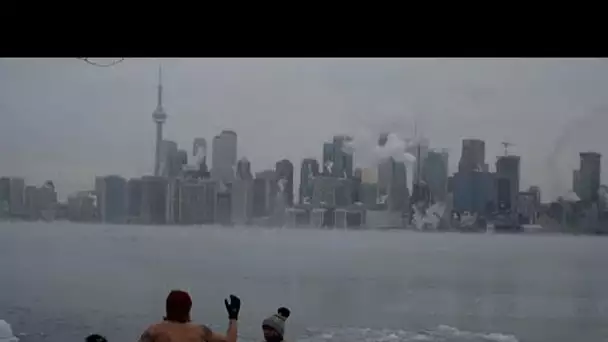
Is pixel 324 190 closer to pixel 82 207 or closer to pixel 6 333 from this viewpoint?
pixel 82 207

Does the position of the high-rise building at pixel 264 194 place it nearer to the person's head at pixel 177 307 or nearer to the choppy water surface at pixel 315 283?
the choppy water surface at pixel 315 283

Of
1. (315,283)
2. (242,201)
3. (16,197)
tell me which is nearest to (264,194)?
(242,201)

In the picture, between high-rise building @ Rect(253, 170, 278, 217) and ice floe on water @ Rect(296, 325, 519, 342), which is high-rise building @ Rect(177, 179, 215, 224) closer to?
high-rise building @ Rect(253, 170, 278, 217)

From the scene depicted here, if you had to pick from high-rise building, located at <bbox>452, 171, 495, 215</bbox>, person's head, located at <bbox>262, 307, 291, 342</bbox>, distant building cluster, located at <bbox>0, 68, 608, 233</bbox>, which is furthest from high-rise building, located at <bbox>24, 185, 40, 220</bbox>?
high-rise building, located at <bbox>452, 171, 495, 215</bbox>

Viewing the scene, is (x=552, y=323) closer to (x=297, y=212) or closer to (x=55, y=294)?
(x=297, y=212)

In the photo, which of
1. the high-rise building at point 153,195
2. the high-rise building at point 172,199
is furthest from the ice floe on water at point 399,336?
the high-rise building at point 153,195
